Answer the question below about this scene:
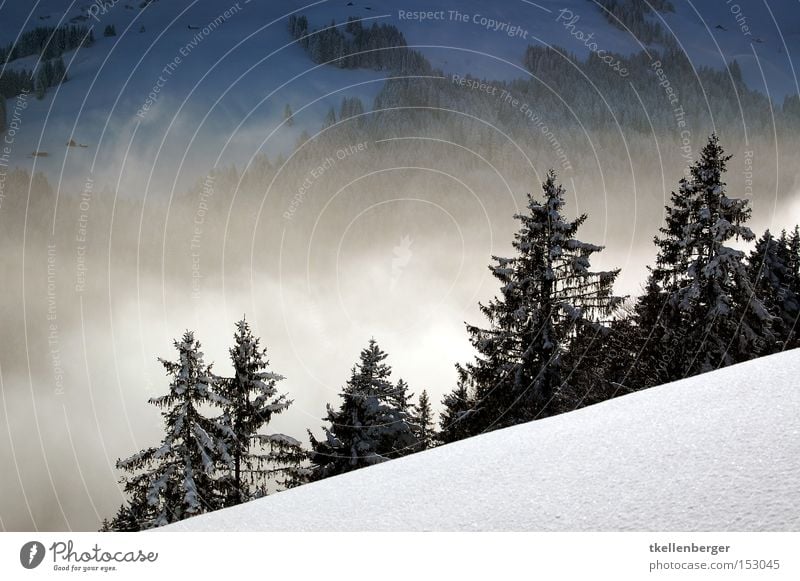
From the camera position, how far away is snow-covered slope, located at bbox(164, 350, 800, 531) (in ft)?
16.1

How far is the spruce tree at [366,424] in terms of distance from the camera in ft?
88.0

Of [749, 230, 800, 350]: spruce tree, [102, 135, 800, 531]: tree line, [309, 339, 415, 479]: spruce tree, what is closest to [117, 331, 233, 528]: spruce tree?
[102, 135, 800, 531]: tree line

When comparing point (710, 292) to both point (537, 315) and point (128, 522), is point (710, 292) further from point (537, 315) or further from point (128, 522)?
point (128, 522)

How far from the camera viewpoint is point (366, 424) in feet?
89.6

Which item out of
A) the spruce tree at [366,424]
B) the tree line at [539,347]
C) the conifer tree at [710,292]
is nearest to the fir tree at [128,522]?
the tree line at [539,347]

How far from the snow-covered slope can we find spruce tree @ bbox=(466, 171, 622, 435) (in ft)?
46.7

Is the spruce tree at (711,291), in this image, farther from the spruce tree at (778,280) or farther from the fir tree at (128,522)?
the fir tree at (128,522)

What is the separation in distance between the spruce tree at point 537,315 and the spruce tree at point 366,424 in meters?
3.79

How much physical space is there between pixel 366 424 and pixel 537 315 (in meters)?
9.11

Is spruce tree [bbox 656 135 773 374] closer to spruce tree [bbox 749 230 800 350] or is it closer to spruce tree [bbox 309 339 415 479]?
spruce tree [bbox 749 230 800 350]
